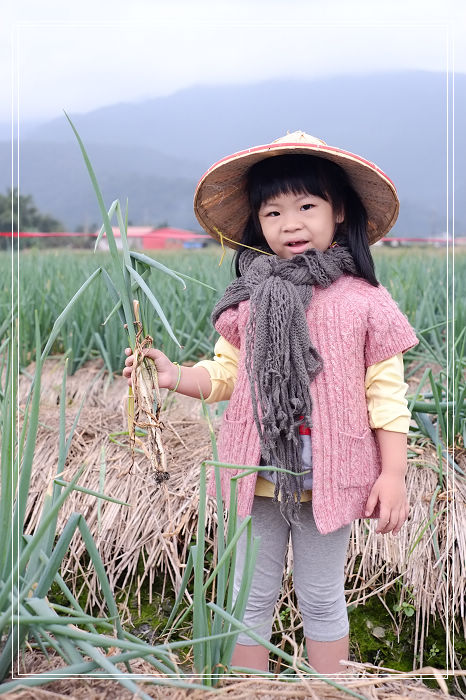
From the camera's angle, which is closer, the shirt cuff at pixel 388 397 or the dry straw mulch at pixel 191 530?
the shirt cuff at pixel 388 397

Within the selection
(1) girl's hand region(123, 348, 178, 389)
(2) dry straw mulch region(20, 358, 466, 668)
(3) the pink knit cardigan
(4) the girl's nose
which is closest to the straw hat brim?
(4) the girl's nose

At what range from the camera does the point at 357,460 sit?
113 centimetres

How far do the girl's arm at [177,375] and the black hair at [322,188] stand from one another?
0.32m

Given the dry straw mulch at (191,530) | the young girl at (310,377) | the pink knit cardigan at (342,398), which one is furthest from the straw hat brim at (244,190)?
the dry straw mulch at (191,530)

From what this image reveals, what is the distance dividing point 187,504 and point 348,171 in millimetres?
897

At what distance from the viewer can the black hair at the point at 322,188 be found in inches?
45.7

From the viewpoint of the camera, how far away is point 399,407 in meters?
1.12

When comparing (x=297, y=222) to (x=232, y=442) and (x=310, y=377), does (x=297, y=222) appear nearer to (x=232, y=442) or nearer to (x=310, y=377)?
(x=310, y=377)

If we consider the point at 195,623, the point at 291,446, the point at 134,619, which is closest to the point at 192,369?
the point at 291,446

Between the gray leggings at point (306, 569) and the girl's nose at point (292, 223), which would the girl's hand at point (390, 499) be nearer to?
the gray leggings at point (306, 569)

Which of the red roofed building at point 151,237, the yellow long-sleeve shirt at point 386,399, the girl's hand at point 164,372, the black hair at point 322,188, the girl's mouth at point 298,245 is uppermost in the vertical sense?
the red roofed building at point 151,237

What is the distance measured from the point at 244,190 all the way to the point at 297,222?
188 millimetres

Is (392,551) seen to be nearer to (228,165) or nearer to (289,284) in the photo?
(289,284)

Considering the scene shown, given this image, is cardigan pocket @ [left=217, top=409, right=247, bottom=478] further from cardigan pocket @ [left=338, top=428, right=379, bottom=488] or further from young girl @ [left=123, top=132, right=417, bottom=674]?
cardigan pocket @ [left=338, top=428, right=379, bottom=488]
